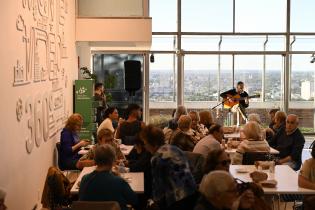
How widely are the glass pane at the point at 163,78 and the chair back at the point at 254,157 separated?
7.76 meters

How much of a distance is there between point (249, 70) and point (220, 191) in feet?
36.1

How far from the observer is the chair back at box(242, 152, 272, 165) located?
22.1 feet

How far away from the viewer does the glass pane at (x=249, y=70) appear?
14438 millimetres

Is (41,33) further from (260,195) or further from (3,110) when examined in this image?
(260,195)

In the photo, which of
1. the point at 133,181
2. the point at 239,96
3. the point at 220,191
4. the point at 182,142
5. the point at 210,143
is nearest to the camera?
the point at 220,191

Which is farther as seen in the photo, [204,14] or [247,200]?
[204,14]

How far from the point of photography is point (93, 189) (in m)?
4.59

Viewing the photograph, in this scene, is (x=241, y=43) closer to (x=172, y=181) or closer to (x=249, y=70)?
(x=249, y=70)

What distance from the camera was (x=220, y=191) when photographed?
375 cm

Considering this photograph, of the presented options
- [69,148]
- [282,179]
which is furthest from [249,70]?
[282,179]

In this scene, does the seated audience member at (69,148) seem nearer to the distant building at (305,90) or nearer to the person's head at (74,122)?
the person's head at (74,122)

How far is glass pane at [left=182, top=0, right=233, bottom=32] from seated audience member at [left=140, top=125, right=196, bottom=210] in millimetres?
9980

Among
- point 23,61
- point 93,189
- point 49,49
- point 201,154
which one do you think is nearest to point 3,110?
point 23,61

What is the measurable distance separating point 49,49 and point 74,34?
293 cm
